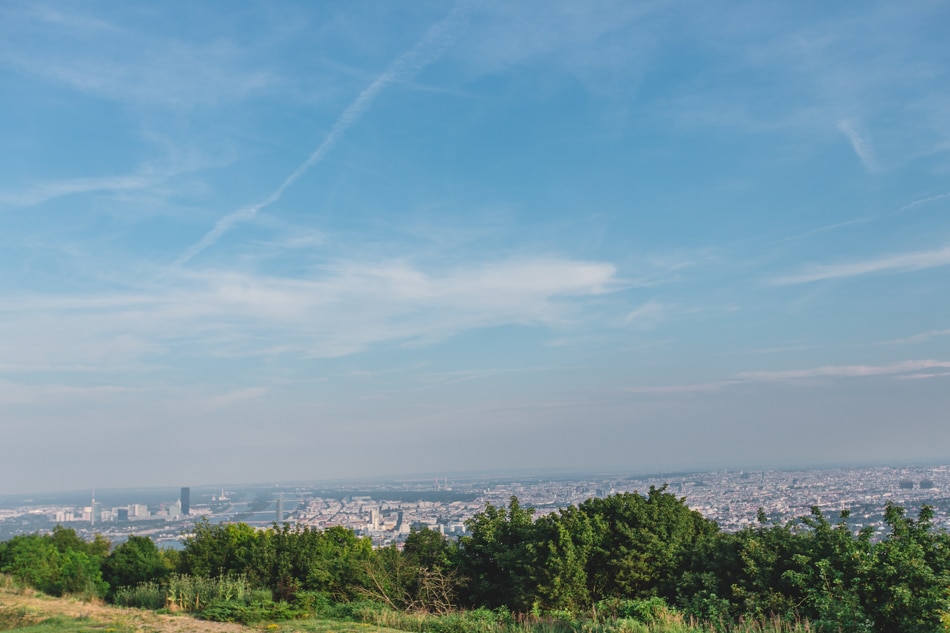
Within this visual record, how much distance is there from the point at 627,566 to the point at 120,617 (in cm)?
1256

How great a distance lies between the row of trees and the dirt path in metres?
3.91

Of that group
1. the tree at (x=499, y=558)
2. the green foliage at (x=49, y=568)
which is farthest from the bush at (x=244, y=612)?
the green foliage at (x=49, y=568)

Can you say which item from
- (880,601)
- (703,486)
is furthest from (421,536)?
(703,486)

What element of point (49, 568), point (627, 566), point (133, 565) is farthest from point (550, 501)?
point (627, 566)

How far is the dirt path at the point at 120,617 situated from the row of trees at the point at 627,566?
3908mm

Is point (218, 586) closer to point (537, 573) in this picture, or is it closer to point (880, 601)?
point (537, 573)

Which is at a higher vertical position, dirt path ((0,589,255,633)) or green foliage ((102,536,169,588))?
dirt path ((0,589,255,633))

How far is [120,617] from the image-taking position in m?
17.9

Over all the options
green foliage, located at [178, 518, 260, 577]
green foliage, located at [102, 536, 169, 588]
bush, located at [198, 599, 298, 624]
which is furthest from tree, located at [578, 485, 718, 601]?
green foliage, located at [102, 536, 169, 588]

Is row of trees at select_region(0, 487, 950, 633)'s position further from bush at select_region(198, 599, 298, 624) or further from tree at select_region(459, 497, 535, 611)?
bush at select_region(198, 599, 298, 624)

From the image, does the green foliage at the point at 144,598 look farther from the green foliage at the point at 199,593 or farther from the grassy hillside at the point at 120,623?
the grassy hillside at the point at 120,623

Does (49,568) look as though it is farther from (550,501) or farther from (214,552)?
(550,501)

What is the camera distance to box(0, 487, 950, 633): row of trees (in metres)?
13.8

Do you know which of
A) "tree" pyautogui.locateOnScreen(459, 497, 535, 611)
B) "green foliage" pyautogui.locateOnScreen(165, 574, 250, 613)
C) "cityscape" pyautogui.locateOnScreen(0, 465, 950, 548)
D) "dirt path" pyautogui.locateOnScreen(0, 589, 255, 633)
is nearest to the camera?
"dirt path" pyautogui.locateOnScreen(0, 589, 255, 633)
